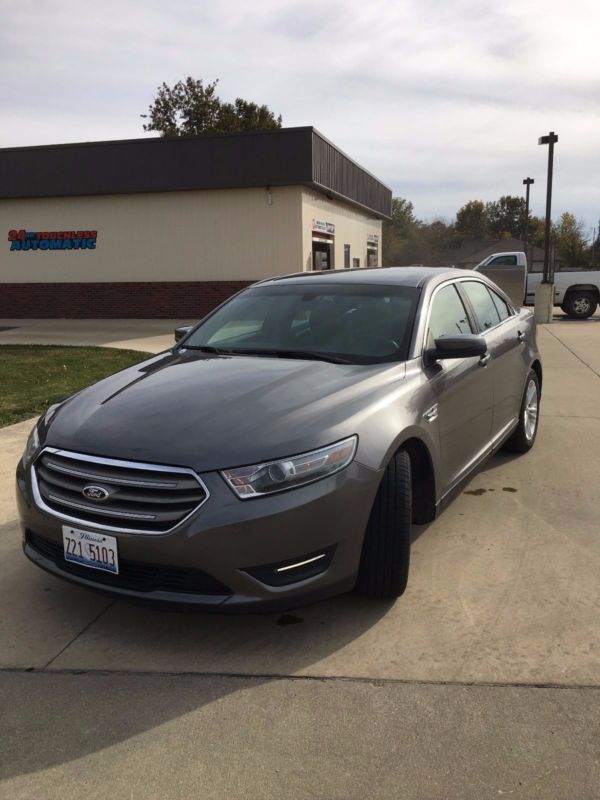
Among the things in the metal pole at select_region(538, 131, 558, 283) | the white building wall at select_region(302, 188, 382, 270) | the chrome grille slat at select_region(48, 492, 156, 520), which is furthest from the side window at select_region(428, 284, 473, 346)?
the metal pole at select_region(538, 131, 558, 283)

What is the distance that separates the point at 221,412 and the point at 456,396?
158 cm

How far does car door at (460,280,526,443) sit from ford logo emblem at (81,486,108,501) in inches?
110

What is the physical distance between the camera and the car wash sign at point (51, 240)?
2061cm

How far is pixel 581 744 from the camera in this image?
2311mm

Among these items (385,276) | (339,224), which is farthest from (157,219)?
(385,276)

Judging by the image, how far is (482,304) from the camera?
5137 mm

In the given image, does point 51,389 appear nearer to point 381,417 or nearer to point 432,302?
point 432,302

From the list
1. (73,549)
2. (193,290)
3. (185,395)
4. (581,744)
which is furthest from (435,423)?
(193,290)

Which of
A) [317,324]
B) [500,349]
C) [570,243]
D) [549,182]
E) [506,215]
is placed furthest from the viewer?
[506,215]

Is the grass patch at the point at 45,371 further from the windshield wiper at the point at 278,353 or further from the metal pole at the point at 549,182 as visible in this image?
the metal pole at the point at 549,182

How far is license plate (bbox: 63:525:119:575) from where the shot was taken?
2.76 meters

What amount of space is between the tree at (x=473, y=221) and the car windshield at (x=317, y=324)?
124379mm

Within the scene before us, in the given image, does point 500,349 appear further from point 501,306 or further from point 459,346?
point 459,346

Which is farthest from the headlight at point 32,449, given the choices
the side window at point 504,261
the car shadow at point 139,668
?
the side window at point 504,261
